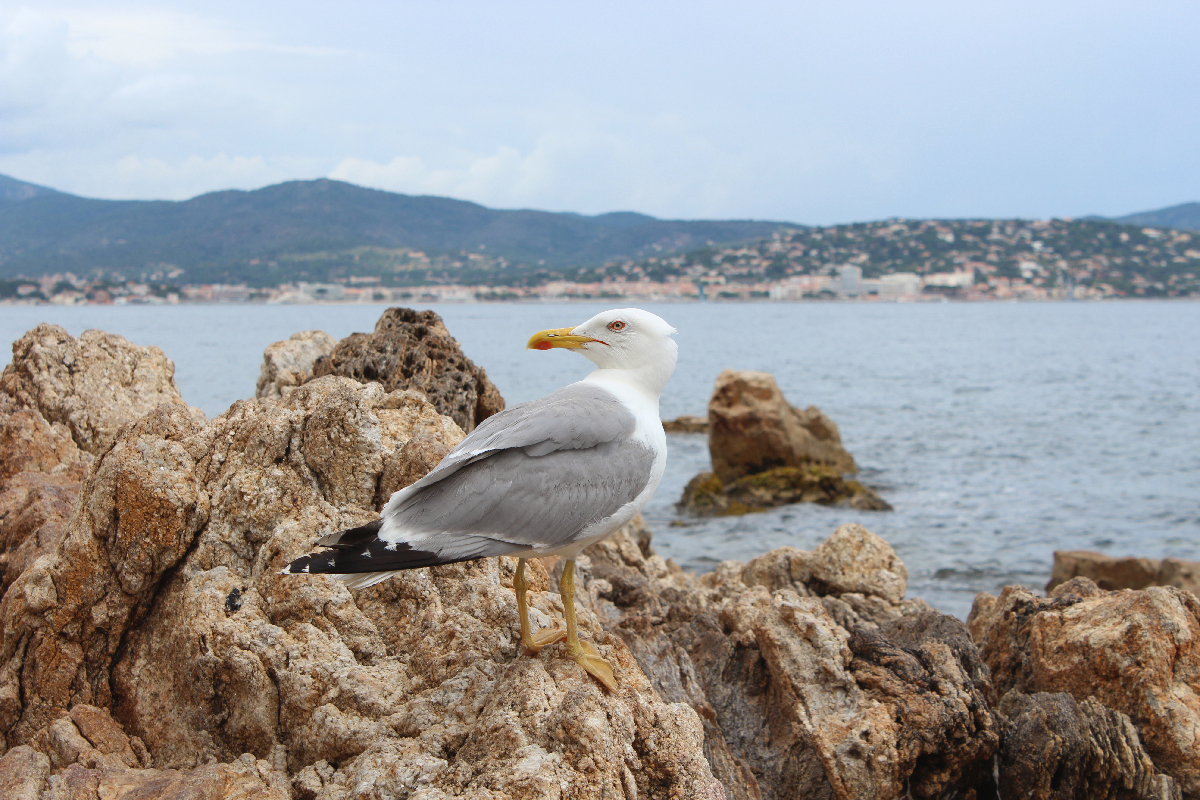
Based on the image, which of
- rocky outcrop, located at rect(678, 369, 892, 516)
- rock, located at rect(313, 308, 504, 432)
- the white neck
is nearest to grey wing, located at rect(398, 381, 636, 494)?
the white neck

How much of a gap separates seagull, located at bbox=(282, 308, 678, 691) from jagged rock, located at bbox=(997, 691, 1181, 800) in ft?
8.25

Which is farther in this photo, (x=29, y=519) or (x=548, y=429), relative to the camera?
(x=29, y=519)

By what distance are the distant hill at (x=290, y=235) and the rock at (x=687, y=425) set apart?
10484cm

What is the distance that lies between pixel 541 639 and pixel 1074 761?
2.95 m

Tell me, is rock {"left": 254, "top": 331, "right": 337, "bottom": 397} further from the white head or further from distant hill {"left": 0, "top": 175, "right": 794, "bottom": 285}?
distant hill {"left": 0, "top": 175, "right": 794, "bottom": 285}

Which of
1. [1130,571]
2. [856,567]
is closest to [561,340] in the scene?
[856,567]

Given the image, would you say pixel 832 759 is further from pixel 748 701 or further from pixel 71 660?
pixel 71 660

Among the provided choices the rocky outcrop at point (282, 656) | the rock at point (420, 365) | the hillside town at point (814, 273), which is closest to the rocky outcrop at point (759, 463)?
the rock at point (420, 365)

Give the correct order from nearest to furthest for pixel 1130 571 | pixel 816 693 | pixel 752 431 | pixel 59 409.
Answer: pixel 816 693
pixel 59 409
pixel 1130 571
pixel 752 431

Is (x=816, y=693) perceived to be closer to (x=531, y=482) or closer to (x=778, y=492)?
(x=531, y=482)

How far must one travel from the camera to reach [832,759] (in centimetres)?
452

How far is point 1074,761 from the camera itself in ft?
15.4

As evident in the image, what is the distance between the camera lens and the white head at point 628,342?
4289 millimetres

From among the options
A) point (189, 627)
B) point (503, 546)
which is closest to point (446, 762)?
point (503, 546)
